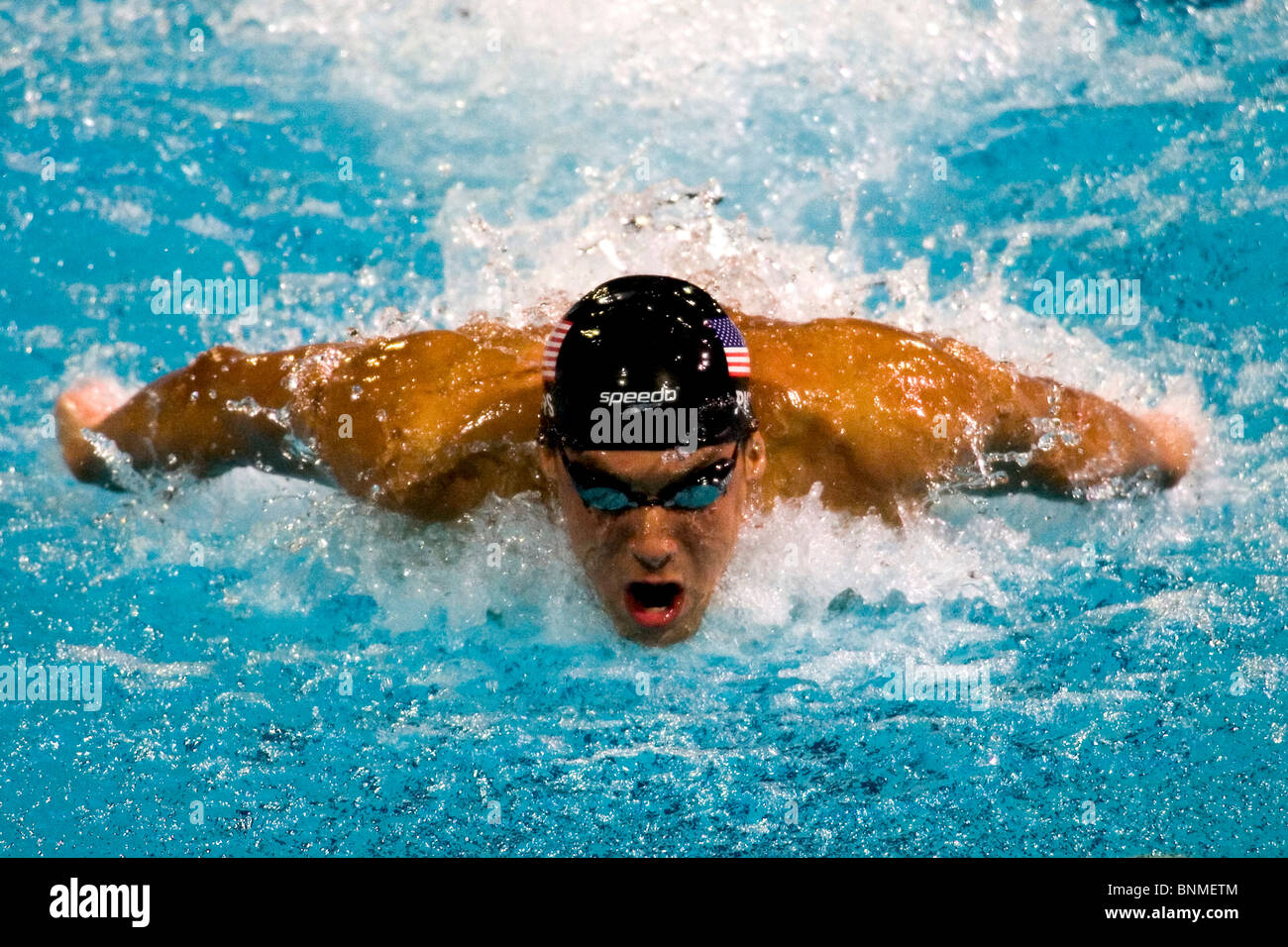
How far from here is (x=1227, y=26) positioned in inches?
249

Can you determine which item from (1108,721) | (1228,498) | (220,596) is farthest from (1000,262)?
(220,596)

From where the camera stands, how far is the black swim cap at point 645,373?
3.33m

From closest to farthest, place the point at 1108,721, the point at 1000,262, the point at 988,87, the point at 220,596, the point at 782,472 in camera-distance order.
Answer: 1. the point at 782,472
2. the point at 1108,721
3. the point at 220,596
4. the point at 1000,262
5. the point at 988,87

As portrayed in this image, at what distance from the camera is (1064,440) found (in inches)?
156

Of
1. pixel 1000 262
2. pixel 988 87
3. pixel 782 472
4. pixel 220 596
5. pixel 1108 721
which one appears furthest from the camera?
pixel 988 87

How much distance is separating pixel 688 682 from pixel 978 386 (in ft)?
4.36

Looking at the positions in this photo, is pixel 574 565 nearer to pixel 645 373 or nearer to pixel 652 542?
pixel 652 542

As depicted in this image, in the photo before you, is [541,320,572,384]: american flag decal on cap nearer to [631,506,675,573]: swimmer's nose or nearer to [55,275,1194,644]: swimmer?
[55,275,1194,644]: swimmer

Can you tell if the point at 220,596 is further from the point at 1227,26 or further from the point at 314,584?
the point at 1227,26
